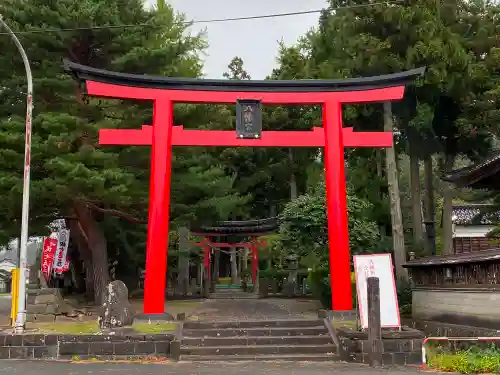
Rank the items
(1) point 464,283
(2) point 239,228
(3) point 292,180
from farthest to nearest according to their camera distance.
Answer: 1. (2) point 239,228
2. (3) point 292,180
3. (1) point 464,283

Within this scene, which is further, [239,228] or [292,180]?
[239,228]

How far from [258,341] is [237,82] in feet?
20.9

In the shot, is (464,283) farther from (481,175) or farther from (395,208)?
(395,208)

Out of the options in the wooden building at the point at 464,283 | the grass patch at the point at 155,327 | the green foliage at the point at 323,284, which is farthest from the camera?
the green foliage at the point at 323,284

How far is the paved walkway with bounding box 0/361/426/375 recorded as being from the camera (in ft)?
29.9

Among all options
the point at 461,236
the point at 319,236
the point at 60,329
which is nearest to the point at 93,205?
the point at 60,329

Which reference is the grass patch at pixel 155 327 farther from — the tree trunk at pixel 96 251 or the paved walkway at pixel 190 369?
the tree trunk at pixel 96 251

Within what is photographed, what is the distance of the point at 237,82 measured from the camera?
13656 mm

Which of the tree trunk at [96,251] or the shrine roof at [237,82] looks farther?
the tree trunk at [96,251]

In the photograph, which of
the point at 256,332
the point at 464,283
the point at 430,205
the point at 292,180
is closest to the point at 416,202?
the point at 430,205

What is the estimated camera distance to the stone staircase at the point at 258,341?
1086cm

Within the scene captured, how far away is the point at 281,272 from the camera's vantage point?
30016mm

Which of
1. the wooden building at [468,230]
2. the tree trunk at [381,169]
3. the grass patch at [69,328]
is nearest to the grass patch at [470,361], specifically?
the grass patch at [69,328]

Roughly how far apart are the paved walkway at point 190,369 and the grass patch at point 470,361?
0.62 m
